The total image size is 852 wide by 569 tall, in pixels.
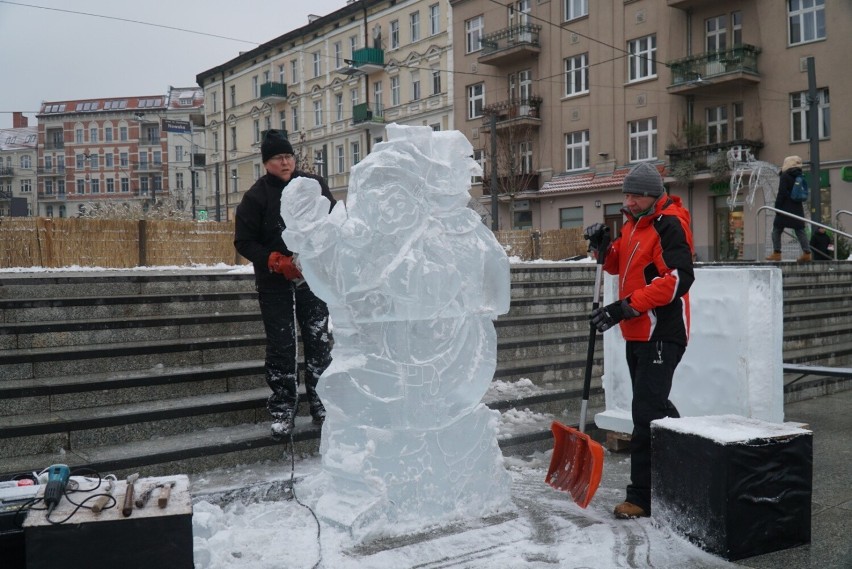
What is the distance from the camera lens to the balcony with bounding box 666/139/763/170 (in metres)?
25.0

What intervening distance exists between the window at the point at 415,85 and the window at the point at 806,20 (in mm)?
19275

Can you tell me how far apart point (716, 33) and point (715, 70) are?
1823mm

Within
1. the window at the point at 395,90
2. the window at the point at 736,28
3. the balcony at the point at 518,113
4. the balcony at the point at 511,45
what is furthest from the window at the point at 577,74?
the window at the point at 395,90

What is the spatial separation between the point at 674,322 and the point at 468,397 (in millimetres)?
1239

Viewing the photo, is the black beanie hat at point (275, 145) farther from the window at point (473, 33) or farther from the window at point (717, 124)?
the window at point (473, 33)

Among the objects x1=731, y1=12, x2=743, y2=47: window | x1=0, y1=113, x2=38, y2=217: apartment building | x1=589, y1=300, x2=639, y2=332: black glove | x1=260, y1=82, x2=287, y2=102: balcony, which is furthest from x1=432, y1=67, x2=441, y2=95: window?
x1=0, y1=113, x2=38, y2=217: apartment building

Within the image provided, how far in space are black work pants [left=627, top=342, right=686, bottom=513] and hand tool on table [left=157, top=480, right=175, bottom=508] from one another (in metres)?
2.52

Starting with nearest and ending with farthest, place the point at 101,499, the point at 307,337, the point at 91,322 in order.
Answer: the point at 101,499
the point at 307,337
the point at 91,322

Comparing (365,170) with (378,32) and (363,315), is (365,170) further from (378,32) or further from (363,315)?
(378,32)

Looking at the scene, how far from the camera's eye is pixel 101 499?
9.91 feet

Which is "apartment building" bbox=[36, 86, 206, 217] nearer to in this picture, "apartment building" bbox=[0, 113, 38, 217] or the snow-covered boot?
"apartment building" bbox=[0, 113, 38, 217]

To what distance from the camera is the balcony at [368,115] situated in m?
40.2

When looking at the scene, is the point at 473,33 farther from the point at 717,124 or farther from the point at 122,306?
the point at 122,306

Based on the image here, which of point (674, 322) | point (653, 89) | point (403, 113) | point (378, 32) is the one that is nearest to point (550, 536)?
point (674, 322)
